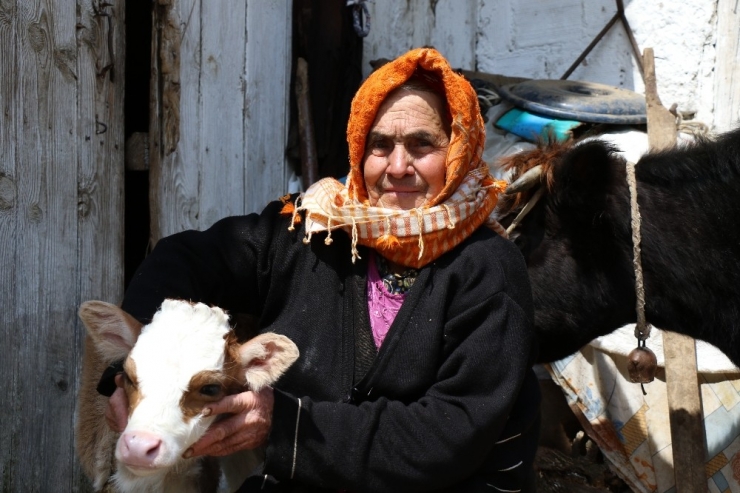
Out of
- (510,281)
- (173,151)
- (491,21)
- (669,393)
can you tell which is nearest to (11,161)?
(173,151)

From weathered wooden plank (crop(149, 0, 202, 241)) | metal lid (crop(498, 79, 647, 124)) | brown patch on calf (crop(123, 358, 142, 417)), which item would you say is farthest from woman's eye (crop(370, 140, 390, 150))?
metal lid (crop(498, 79, 647, 124))

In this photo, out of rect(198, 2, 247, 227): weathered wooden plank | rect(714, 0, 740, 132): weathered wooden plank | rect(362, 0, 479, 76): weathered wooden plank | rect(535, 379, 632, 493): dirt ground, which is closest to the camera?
rect(198, 2, 247, 227): weathered wooden plank

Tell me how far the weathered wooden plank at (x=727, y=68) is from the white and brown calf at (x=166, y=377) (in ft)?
13.1

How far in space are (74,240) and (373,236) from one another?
5.03 feet

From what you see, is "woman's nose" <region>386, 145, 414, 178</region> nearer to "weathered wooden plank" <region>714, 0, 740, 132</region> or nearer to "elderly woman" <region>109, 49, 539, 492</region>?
"elderly woman" <region>109, 49, 539, 492</region>

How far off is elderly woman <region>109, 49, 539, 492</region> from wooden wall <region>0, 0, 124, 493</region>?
90cm

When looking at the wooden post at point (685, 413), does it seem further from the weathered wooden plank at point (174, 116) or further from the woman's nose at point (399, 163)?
the weathered wooden plank at point (174, 116)

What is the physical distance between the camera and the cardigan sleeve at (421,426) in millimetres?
2412

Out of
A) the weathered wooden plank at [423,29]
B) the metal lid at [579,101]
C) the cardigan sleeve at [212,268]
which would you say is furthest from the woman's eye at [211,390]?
the weathered wooden plank at [423,29]

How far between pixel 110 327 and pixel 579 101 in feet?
11.0

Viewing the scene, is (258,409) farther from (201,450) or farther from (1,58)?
(1,58)

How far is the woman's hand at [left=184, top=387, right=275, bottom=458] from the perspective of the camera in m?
2.28

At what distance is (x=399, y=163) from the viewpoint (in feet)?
9.16

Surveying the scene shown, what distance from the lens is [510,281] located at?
8.83ft
